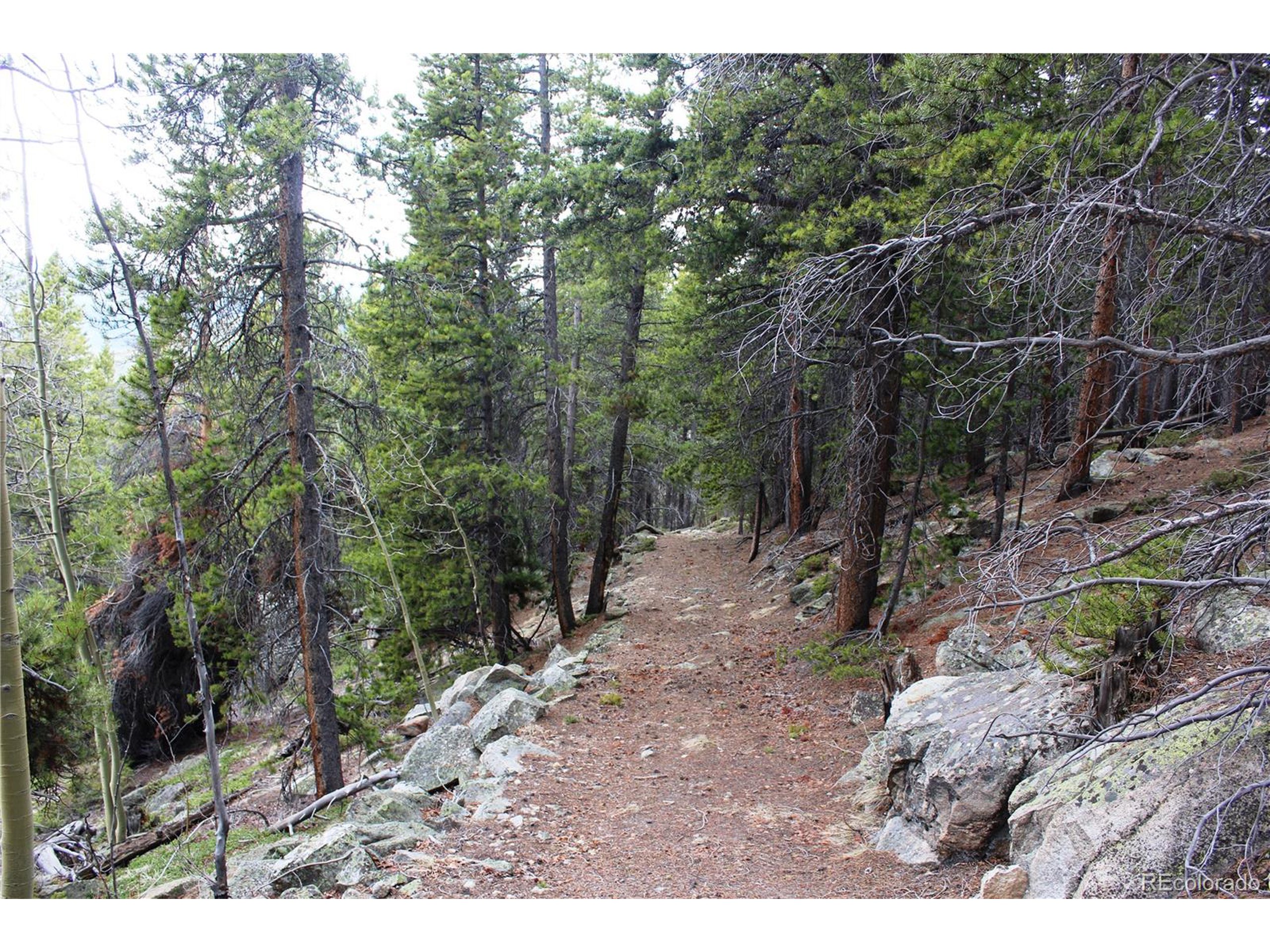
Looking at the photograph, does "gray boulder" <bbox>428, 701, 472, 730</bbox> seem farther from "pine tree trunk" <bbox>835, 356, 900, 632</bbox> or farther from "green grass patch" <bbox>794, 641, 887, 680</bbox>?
"pine tree trunk" <bbox>835, 356, 900, 632</bbox>

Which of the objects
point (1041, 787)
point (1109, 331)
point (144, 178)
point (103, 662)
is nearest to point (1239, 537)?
point (1041, 787)

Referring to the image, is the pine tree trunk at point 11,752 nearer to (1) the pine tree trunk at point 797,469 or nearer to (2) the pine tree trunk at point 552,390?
(1) the pine tree trunk at point 797,469

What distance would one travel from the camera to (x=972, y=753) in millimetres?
3686

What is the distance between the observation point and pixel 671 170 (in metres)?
7.35

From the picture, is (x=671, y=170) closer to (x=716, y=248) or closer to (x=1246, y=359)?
(x=716, y=248)

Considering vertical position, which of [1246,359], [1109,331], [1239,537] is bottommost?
[1239,537]

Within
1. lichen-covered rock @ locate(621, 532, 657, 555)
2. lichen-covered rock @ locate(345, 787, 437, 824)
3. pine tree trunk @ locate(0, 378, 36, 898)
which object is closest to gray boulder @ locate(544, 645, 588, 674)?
lichen-covered rock @ locate(345, 787, 437, 824)

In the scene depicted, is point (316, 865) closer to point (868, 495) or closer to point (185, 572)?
point (185, 572)

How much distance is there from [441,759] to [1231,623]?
5.33 metres

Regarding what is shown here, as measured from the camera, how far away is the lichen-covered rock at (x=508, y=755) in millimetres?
5535

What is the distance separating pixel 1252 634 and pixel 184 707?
11588mm

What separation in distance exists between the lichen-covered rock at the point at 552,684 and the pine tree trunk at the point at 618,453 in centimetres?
352

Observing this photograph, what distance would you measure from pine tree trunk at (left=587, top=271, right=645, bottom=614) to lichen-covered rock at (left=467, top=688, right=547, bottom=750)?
470 centimetres

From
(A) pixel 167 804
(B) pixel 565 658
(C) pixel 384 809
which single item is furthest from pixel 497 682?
(A) pixel 167 804
